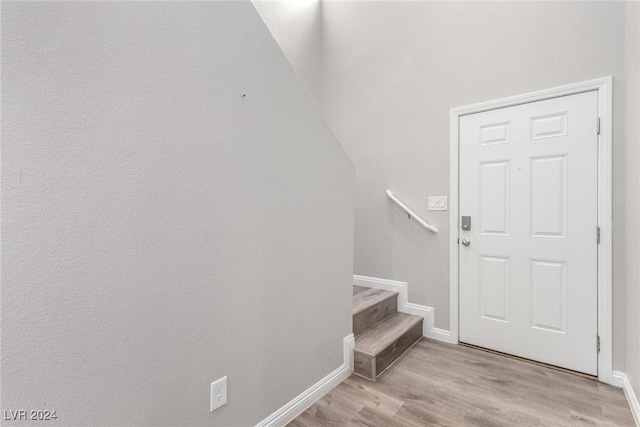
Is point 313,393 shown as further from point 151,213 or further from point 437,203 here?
point 437,203

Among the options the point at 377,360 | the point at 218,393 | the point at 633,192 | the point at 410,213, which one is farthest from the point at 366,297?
the point at 633,192

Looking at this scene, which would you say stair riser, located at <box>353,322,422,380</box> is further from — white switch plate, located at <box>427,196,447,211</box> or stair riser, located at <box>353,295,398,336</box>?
white switch plate, located at <box>427,196,447,211</box>

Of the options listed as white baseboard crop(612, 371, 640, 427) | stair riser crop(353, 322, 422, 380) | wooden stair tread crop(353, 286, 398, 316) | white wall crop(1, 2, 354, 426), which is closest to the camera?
white wall crop(1, 2, 354, 426)

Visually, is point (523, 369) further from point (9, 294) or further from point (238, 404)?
point (9, 294)

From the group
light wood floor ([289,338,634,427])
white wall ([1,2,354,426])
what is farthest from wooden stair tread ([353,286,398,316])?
white wall ([1,2,354,426])

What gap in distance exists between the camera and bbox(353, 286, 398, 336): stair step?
7.16ft

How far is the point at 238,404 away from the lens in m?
1.26

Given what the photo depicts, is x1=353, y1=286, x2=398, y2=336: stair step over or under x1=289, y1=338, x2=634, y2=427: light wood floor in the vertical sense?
over

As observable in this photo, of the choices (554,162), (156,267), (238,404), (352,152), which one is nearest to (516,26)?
(554,162)

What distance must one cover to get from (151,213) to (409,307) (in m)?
2.30

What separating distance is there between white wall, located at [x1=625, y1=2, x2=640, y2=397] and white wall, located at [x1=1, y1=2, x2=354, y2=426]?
1758 mm

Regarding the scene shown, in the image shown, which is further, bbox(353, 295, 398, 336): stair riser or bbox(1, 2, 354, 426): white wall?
bbox(353, 295, 398, 336): stair riser

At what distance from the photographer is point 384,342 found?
2.06 metres

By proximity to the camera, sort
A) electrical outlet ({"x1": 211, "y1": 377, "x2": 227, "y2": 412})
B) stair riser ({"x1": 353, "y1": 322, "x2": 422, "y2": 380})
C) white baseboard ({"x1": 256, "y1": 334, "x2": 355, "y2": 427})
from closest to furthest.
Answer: electrical outlet ({"x1": 211, "y1": 377, "x2": 227, "y2": 412}) → white baseboard ({"x1": 256, "y1": 334, "x2": 355, "y2": 427}) → stair riser ({"x1": 353, "y1": 322, "x2": 422, "y2": 380})
